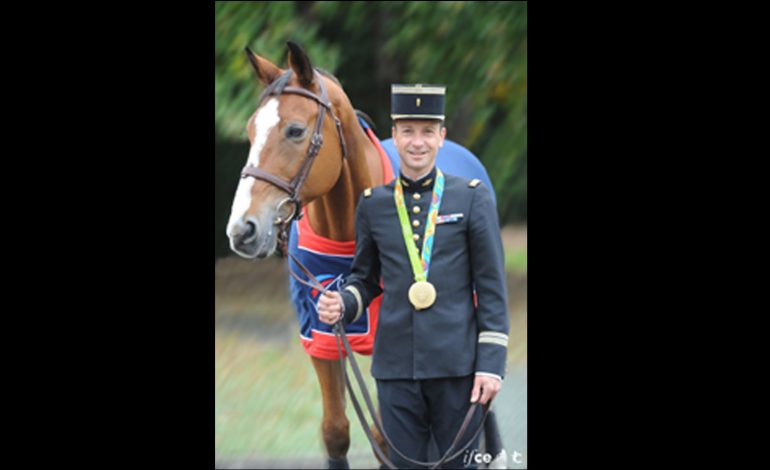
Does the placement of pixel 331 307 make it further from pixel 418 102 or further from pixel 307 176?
pixel 418 102

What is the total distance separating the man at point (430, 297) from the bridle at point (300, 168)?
1.22 feet

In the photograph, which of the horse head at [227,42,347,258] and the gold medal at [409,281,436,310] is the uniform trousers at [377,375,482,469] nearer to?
the gold medal at [409,281,436,310]

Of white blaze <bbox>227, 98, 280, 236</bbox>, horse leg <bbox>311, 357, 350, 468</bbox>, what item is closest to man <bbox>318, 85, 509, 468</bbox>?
white blaze <bbox>227, 98, 280, 236</bbox>

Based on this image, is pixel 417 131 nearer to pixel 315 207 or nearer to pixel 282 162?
pixel 282 162

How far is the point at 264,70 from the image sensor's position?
4.34 metres

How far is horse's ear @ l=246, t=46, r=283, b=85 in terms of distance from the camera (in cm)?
433

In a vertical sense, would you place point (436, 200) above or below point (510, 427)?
above

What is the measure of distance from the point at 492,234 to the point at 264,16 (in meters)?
3.09

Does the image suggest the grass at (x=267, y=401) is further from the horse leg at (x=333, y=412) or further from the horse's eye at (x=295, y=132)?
the horse's eye at (x=295, y=132)

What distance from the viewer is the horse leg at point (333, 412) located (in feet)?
16.4

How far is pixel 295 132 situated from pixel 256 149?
0.17m

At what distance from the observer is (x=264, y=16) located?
6492 millimetres

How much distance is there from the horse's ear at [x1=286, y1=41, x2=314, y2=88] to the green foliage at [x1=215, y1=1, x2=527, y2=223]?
6.34ft

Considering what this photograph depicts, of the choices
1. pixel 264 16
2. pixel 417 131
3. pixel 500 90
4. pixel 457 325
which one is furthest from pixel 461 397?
pixel 264 16
